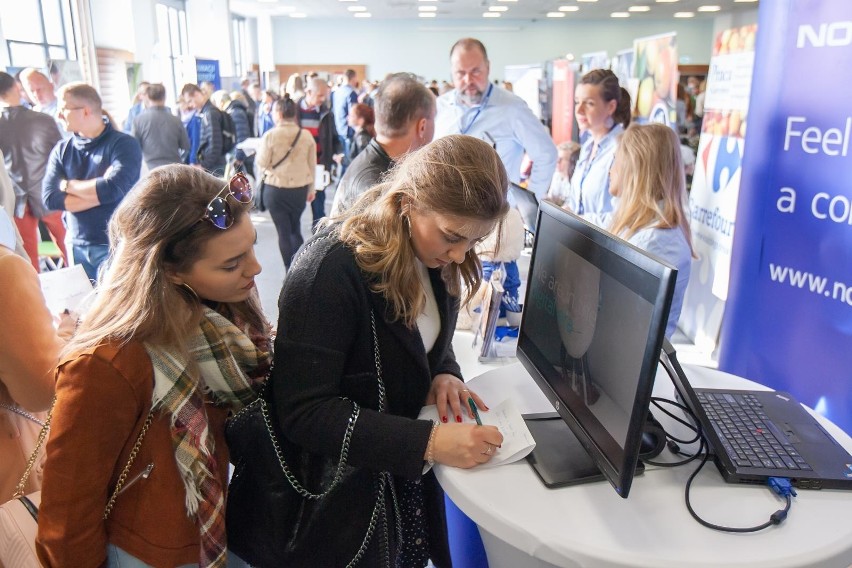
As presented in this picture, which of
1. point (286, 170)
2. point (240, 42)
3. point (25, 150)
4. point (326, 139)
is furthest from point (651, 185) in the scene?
point (240, 42)

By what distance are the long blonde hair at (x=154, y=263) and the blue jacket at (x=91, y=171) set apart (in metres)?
2.19

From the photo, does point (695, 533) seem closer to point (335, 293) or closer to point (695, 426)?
point (695, 426)

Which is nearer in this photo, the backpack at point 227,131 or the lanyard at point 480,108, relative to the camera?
the lanyard at point 480,108

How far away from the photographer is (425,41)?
18.7 meters

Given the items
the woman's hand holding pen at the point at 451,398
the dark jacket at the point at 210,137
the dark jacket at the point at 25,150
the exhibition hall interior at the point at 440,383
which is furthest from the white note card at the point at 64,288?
the dark jacket at the point at 210,137

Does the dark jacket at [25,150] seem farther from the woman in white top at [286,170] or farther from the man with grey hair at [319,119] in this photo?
the man with grey hair at [319,119]

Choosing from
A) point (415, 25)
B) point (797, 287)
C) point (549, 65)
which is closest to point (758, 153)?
point (797, 287)

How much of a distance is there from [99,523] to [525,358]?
0.81 m

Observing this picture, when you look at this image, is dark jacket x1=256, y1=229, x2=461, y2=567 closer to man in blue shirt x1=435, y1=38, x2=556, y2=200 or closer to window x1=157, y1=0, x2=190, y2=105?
man in blue shirt x1=435, y1=38, x2=556, y2=200

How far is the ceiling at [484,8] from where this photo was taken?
1361 cm

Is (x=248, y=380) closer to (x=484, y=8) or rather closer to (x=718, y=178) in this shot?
(x=718, y=178)

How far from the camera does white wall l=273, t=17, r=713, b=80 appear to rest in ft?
60.5

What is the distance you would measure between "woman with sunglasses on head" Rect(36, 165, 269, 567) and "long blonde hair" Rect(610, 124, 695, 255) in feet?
4.30

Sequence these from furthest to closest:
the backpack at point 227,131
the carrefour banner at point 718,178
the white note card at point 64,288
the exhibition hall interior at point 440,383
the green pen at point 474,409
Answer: the backpack at point 227,131
the carrefour banner at point 718,178
the white note card at point 64,288
the green pen at point 474,409
the exhibition hall interior at point 440,383
